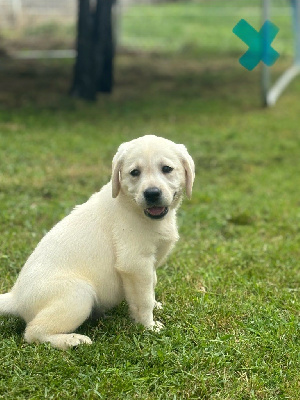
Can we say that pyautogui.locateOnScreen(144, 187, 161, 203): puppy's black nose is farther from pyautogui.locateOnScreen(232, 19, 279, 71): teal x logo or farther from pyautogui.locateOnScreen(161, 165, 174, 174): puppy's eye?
pyautogui.locateOnScreen(232, 19, 279, 71): teal x logo

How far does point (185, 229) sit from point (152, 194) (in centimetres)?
291

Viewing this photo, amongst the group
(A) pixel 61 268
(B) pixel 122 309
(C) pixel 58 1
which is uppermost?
(A) pixel 61 268

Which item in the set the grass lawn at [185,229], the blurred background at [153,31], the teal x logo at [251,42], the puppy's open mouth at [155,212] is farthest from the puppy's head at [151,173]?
the blurred background at [153,31]

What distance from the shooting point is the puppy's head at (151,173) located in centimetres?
Result: 394

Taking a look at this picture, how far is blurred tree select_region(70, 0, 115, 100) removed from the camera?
497 inches

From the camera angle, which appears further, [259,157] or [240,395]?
[259,157]

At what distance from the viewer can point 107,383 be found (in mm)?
3623

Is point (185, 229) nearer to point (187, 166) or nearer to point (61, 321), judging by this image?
point (187, 166)

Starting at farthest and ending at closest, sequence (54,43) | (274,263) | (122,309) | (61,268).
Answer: (54,43), (274,263), (122,309), (61,268)

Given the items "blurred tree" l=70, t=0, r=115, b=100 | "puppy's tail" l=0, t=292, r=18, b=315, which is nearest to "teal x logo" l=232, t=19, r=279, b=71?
"puppy's tail" l=0, t=292, r=18, b=315

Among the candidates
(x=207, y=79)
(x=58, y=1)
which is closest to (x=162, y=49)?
(x=207, y=79)

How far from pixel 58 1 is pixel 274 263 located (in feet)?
77.5

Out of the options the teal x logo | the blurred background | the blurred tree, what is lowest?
the blurred background

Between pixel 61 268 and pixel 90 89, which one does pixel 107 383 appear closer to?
pixel 61 268
